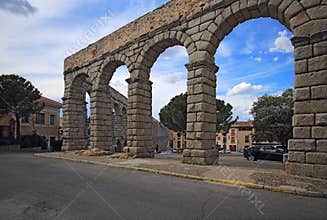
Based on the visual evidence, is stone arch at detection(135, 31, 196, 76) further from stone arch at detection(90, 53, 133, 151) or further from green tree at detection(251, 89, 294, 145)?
green tree at detection(251, 89, 294, 145)

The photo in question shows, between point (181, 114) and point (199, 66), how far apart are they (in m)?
22.7

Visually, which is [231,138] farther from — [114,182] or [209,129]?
[114,182]

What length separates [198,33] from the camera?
31.3 feet

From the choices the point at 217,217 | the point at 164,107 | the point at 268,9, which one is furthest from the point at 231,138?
the point at 217,217

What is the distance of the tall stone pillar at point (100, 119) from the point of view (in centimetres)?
1429

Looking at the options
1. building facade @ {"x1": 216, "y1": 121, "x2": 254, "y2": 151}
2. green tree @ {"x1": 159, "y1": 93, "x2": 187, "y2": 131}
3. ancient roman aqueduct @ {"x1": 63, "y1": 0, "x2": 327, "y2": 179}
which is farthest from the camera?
building facade @ {"x1": 216, "y1": 121, "x2": 254, "y2": 151}

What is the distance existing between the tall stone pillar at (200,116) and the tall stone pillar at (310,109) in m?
3.04

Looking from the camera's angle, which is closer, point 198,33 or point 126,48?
point 198,33

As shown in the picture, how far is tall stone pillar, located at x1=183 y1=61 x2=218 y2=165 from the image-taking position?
8.81 meters

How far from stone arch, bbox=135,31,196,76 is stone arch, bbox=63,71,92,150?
676 cm

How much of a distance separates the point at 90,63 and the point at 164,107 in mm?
21597

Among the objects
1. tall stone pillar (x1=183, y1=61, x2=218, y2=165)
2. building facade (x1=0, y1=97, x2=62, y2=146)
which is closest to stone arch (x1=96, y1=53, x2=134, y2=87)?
tall stone pillar (x1=183, y1=61, x2=218, y2=165)

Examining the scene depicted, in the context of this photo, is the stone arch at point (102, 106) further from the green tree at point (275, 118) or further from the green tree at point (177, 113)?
the green tree at point (177, 113)

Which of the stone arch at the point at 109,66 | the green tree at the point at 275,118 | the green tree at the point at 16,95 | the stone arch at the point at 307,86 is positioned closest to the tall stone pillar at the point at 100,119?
the stone arch at the point at 109,66
